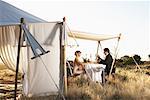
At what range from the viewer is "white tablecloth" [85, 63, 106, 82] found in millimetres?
10464

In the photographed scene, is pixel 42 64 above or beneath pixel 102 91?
above

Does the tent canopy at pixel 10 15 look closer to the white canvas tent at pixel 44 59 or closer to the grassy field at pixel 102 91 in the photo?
the white canvas tent at pixel 44 59

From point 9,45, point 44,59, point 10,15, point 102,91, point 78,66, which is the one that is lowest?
point 102,91

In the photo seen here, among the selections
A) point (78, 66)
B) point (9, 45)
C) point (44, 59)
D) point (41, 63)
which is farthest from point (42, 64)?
point (78, 66)

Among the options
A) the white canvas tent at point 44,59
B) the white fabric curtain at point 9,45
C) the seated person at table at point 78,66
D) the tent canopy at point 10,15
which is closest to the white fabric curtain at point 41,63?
the white canvas tent at point 44,59

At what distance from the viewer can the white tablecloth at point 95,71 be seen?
34.3 ft

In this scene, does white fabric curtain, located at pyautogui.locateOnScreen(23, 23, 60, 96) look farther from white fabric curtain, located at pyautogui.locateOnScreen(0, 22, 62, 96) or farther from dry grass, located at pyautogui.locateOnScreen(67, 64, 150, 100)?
dry grass, located at pyautogui.locateOnScreen(67, 64, 150, 100)

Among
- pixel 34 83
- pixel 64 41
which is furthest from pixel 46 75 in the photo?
pixel 64 41

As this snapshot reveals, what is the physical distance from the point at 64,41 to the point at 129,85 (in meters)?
2.77

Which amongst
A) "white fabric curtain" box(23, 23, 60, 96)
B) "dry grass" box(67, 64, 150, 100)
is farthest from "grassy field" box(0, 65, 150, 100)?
"white fabric curtain" box(23, 23, 60, 96)

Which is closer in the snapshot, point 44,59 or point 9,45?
point 44,59

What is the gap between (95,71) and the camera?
10562 mm

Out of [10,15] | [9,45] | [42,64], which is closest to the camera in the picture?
[42,64]

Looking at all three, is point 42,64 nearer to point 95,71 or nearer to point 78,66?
point 78,66
